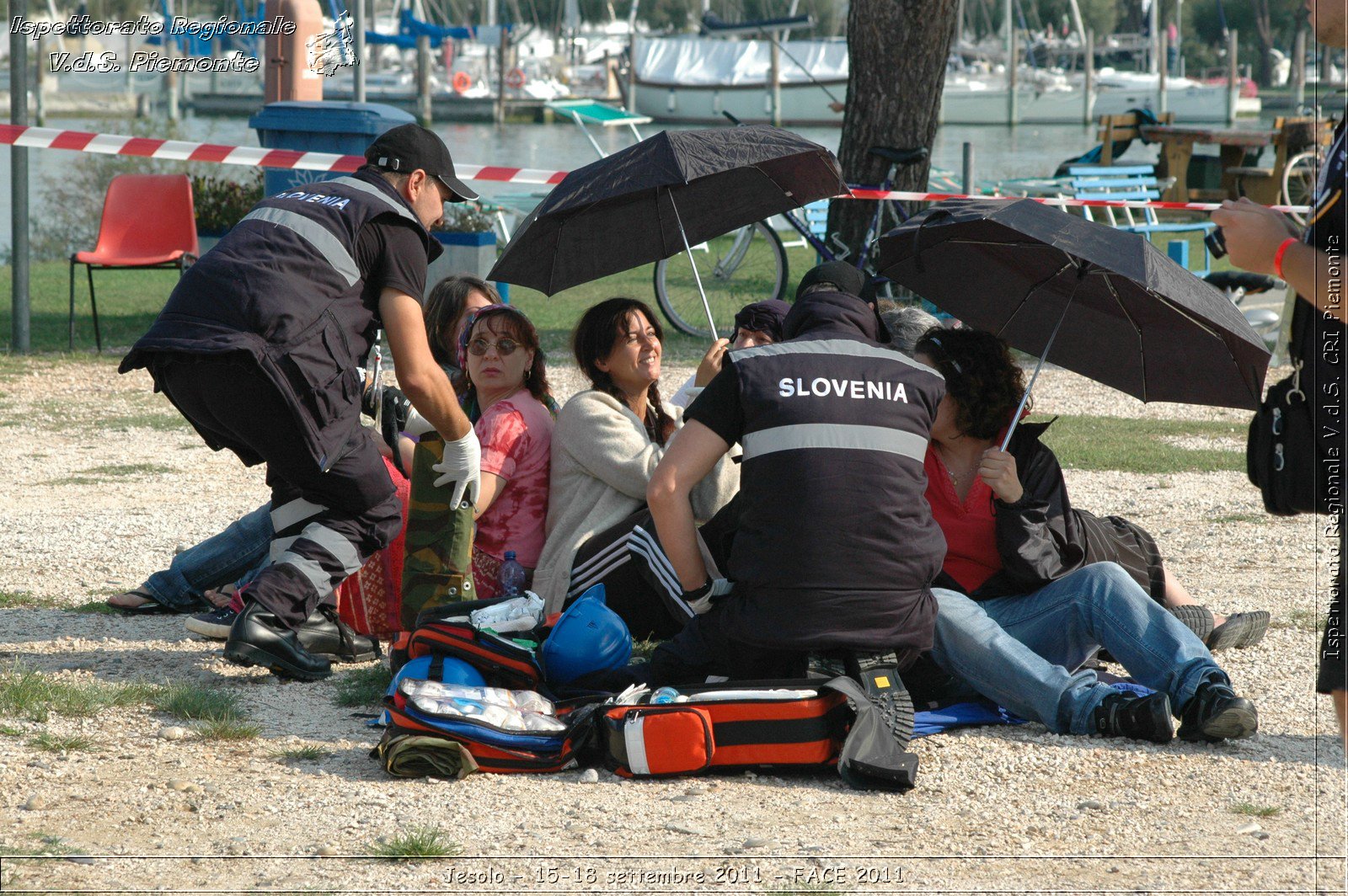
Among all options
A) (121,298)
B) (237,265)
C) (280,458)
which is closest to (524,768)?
(280,458)

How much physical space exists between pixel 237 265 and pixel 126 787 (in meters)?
1.44

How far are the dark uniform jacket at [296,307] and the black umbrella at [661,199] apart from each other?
74 cm

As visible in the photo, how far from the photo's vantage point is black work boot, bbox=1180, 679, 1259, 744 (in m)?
3.54

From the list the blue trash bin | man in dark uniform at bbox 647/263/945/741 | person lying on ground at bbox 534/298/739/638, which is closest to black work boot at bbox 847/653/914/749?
man in dark uniform at bbox 647/263/945/741

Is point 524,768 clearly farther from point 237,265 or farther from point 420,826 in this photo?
point 237,265

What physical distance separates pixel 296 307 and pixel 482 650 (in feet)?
3.58

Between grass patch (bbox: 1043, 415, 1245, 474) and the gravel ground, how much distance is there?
9.11 feet

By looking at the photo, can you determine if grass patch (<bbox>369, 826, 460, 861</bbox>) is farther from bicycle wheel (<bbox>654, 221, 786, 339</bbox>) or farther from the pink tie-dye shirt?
bicycle wheel (<bbox>654, 221, 786, 339</bbox>)

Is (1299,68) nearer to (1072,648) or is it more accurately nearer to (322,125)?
(322,125)

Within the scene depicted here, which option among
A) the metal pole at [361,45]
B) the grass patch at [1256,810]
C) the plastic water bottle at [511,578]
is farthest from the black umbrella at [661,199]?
the metal pole at [361,45]

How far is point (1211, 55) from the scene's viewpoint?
225ft

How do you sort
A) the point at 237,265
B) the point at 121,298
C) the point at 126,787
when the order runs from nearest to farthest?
the point at 126,787, the point at 237,265, the point at 121,298

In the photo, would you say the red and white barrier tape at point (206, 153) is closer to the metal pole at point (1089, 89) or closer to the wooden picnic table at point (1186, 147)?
the wooden picnic table at point (1186, 147)

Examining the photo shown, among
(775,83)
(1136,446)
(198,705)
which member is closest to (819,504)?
(198,705)
